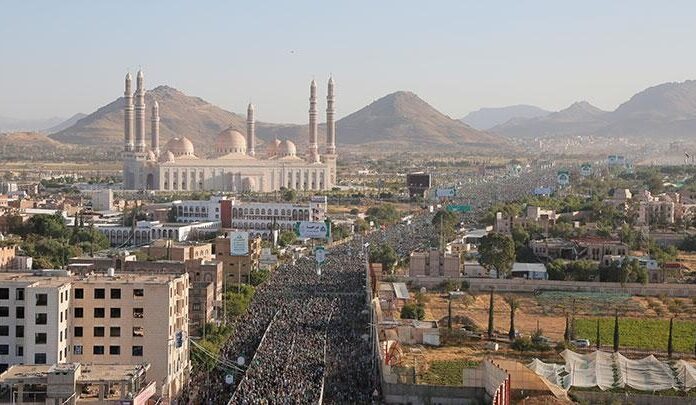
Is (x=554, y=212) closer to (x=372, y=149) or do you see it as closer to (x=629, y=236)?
(x=629, y=236)

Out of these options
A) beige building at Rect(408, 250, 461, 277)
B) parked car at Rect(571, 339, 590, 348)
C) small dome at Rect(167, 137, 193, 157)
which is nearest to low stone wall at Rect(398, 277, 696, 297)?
beige building at Rect(408, 250, 461, 277)

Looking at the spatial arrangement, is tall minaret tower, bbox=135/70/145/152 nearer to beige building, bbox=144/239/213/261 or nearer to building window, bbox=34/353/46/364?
beige building, bbox=144/239/213/261

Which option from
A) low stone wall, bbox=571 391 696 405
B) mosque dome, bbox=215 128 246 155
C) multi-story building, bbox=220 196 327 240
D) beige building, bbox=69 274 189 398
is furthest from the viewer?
mosque dome, bbox=215 128 246 155

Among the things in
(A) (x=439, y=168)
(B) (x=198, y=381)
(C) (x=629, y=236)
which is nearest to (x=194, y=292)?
(B) (x=198, y=381)

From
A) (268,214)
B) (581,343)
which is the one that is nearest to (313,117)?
(268,214)

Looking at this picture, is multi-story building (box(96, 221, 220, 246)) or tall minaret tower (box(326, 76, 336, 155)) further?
Result: tall minaret tower (box(326, 76, 336, 155))

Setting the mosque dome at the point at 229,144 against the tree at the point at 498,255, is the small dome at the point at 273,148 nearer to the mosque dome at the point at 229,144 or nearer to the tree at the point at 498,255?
the mosque dome at the point at 229,144
